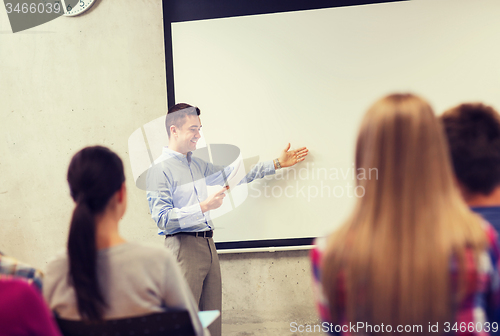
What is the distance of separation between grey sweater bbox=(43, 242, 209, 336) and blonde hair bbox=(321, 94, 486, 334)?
460mm

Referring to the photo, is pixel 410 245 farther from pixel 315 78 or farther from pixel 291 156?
pixel 315 78

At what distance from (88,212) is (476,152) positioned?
3.39 feet

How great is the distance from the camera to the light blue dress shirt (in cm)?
194

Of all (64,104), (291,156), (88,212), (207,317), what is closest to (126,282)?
(88,212)

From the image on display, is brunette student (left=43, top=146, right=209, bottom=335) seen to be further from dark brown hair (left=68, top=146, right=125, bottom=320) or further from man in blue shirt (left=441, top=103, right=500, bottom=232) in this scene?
man in blue shirt (left=441, top=103, right=500, bottom=232)

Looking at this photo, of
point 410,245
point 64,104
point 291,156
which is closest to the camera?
point 410,245

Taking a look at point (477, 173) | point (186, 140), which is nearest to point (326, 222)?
point (186, 140)

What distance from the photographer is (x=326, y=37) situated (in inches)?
89.1

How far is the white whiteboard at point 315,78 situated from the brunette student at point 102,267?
A: 1414 millimetres

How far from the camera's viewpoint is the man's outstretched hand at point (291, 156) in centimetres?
226

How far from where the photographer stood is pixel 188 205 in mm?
2066

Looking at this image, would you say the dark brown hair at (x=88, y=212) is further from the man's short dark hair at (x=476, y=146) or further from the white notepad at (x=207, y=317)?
the man's short dark hair at (x=476, y=146)

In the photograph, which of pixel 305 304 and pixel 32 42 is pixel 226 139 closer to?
pixel 305 304

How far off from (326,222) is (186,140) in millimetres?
1098
